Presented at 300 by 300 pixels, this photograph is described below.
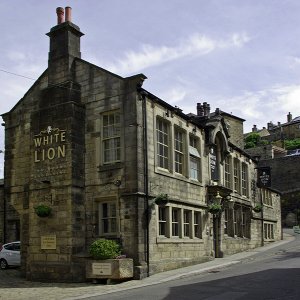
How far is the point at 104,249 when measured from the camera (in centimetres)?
1602

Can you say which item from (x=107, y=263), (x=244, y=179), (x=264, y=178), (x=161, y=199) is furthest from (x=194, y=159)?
(x=264, y=178)

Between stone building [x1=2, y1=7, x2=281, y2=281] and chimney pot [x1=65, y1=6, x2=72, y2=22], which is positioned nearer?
stone building [x1=2, y1=7, x2=281, y2=281]

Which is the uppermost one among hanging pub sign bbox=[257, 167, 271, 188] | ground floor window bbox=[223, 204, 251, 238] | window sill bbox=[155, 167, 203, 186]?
hanging pub sign bbox=[257, 167, 271, 188]

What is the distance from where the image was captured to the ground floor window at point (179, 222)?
18672mm

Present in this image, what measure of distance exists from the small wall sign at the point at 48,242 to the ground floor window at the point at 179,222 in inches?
161

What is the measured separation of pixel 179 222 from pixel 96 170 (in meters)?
4.27

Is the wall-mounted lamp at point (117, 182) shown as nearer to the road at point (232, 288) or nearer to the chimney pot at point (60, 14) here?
the road at point (232, 288)

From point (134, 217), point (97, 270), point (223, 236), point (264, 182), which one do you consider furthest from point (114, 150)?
point (264, 182)

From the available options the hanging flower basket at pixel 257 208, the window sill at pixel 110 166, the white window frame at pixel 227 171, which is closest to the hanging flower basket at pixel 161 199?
the window sill at pixel 110 166

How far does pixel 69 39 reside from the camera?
63.9 feet

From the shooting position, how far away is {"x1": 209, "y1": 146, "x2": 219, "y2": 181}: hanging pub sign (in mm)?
23406

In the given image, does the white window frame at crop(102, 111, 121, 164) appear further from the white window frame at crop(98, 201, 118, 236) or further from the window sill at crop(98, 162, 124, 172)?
the white window frame at crop(98, 201, 118, 236)

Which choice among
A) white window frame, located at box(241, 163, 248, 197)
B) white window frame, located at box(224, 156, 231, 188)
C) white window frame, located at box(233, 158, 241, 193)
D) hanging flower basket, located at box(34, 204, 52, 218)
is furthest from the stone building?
white window frame, located at box(241, 163, 248, 197)

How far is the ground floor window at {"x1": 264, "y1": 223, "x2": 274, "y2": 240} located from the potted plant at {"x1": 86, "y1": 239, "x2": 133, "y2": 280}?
1844cm
